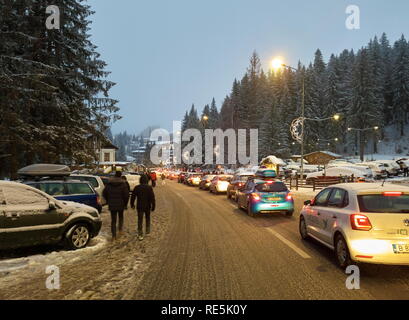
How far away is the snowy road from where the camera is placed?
184 inches

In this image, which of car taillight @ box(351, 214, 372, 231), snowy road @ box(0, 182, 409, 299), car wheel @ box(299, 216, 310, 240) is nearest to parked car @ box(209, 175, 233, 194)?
snowy road @ box(0, 182, 409, 299)

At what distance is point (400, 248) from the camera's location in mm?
5035

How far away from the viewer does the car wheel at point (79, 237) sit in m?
7.49

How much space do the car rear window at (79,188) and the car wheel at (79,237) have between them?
2917 mm

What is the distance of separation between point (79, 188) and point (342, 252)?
865 centimetres

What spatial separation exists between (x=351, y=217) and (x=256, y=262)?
214 cm

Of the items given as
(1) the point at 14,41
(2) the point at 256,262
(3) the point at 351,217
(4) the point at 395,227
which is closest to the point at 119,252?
(2) the point at 256,262

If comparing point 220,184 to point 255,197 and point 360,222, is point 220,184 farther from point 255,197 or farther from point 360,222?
point 360,222

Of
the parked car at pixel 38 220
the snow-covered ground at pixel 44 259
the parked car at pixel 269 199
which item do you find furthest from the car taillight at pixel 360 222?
the parked car at pixel 269 199

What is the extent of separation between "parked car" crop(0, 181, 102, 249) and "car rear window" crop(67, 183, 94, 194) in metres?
2.61
